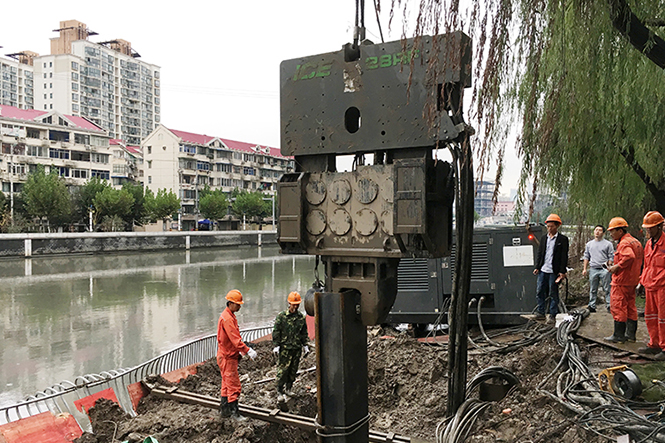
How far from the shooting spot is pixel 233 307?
5.80 meters

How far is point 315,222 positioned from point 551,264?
4480 millimetres

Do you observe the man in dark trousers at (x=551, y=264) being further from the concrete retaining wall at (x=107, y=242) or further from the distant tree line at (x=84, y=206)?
the distant tree line at (x=84, y=206)

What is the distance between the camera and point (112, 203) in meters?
43.8

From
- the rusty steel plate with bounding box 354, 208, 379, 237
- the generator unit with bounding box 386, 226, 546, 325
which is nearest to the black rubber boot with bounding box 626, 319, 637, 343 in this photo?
the generator unit with bounding box 386, 226, 546, 325

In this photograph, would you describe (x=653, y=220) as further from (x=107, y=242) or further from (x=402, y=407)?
(x=107, y=242)

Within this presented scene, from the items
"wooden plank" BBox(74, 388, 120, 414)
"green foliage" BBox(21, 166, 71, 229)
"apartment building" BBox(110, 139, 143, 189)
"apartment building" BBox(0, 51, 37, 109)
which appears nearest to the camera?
"wooden plank" BBox(74, 388, 120, 414)

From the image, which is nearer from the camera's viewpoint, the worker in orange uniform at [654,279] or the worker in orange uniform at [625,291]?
the worker in orange uniform at [654,279]

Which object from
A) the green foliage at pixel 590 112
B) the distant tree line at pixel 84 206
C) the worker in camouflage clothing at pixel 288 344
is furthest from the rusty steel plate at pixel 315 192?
the distant tree line at pixel 84 206

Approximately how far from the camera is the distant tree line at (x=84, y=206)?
39469 millimetres

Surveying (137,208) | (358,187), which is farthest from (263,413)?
(137,208)

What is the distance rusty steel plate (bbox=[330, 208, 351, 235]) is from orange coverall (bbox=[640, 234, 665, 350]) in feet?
11.8

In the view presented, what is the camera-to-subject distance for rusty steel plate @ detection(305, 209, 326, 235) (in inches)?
140

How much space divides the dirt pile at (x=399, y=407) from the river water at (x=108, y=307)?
17.0 feet

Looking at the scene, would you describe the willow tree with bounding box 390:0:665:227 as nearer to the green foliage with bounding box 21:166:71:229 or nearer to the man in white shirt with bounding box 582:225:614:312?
the man in white shirt with bounding box 582:225:614:312
